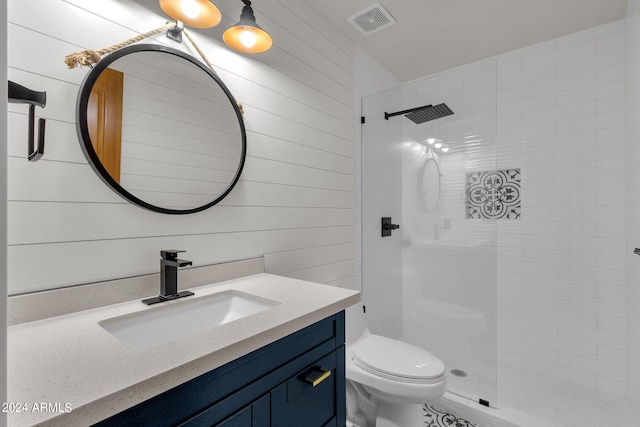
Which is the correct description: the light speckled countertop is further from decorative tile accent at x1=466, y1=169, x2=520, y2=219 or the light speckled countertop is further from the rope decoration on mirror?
decorative tile accent at x1=466, y1=169, x2=520, y2=219

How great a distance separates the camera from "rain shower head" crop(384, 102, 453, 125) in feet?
7.27

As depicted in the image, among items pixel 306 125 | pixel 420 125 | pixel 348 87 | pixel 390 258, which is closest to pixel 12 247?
pixel 306 125

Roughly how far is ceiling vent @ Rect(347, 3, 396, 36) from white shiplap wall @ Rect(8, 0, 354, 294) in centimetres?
17

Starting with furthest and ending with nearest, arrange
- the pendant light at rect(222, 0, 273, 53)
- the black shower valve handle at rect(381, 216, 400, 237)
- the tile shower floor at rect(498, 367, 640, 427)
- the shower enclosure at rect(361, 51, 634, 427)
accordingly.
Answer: the black shower valve handle at rect(381, 216, 400, 237) < the shower enclosure at rect(361, 51, 634, 427) < the tile shower floor at rect(498, 367, 640, 427) < the pendant light at rect(222, 0, 273, 53)

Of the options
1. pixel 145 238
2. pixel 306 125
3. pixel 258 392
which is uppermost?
pixel 306 125

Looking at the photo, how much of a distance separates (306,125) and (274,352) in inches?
53.1

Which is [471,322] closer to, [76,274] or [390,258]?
[390,258]

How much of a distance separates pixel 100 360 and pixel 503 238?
2674 mm

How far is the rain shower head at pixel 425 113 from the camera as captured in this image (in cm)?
222

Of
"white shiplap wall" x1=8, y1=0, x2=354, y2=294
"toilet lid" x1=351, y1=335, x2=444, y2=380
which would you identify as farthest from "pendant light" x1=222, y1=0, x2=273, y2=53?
"toilet lid" x1=351, y1=335, x2=444, y2=380

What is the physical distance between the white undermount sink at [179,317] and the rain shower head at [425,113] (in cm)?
188

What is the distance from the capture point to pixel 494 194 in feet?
7.76

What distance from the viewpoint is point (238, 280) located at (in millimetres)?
1387

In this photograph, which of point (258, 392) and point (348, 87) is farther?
point (348, 87)
